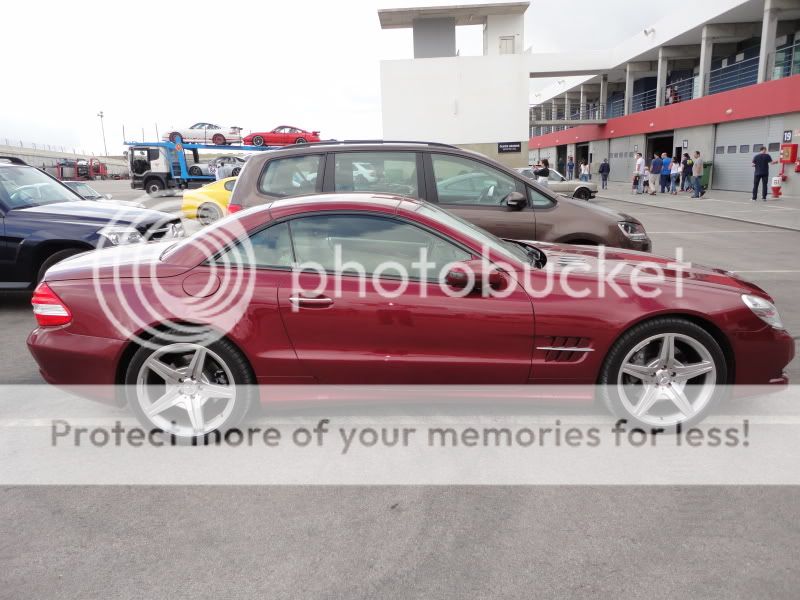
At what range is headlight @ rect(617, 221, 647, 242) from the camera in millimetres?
6441

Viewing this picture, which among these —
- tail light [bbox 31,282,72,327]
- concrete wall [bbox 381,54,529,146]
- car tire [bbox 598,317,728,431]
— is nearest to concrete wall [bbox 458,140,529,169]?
concrete wall [bbox 381,54,529,146]

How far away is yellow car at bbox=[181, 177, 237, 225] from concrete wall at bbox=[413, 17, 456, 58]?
83.6 ft

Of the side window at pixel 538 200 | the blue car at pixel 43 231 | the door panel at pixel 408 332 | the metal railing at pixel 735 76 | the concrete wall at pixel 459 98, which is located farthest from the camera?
the concrete wall at pixel 459 98

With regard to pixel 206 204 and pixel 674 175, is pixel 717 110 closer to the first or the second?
pixel 674 175

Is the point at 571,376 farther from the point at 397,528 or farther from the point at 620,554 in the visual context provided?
the point at 397,528

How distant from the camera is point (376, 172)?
621 centimetres

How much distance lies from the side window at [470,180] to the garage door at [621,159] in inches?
1397

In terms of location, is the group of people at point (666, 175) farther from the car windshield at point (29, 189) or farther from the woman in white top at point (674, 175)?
the car windshield at point (29, 189)

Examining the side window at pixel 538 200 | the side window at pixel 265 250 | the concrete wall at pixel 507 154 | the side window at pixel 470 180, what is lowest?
the side window at pixel 265 250

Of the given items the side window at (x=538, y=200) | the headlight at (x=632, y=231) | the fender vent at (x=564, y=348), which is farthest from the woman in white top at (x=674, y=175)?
the fender vent at (x=564, y=348)

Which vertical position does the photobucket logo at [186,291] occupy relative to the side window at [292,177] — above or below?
below

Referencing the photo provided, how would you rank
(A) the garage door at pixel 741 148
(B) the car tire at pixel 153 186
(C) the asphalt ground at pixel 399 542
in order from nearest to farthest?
(C) the asphalt ground at pixel 399 542, (A) the garage door at pixel 741 148, (B) the car tire at pixel 153 186

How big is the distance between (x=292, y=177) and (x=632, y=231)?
3.60 m

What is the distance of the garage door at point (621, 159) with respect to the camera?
39.5m
